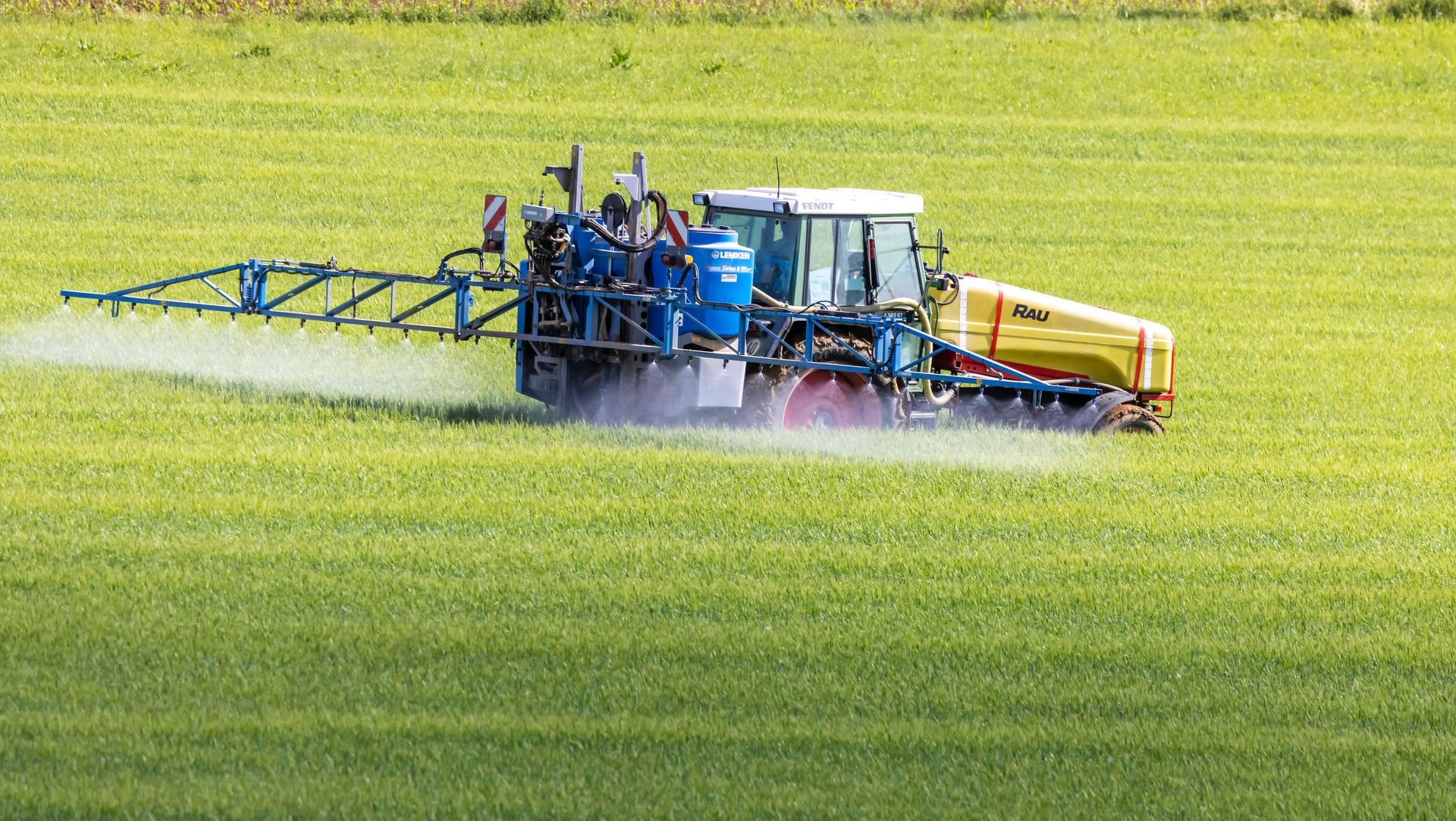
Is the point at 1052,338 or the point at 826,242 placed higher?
the point at 826,242

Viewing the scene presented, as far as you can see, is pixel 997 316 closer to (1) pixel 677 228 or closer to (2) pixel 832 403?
(2) pixel 832 403

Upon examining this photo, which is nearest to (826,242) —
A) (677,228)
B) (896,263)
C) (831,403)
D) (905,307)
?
(896,263)

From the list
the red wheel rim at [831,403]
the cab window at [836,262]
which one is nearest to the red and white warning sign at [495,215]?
the cab window at [836,262]

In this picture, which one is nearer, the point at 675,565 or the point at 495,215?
the point at 675,565

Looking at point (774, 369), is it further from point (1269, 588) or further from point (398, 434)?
point (1269, 588)

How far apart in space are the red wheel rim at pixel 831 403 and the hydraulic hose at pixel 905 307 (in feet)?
1.62

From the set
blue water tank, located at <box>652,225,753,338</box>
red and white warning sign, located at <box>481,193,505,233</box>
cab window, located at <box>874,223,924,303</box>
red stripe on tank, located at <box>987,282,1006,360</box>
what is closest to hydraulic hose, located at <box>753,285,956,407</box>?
cab window, located at <box>874,223,924,303</box>

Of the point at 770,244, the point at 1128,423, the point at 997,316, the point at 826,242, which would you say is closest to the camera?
the point at 826,242

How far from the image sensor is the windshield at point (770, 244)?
14.1 metres

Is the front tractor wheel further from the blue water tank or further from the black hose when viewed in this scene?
the black hose

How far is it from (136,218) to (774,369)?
1204 cm

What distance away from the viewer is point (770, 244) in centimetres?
1430

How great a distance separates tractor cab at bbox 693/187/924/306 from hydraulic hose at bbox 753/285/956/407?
8 cm

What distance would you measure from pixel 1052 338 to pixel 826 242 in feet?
7.86
